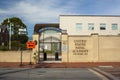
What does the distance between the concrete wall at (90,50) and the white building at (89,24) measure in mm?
31359

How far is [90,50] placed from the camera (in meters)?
39.4

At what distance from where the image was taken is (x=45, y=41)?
42.8 m

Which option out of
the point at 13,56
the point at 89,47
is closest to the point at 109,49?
the point at 89,47

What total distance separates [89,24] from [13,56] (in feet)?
114

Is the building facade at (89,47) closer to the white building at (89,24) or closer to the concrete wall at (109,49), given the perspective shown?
the concrete wall at (109,49)

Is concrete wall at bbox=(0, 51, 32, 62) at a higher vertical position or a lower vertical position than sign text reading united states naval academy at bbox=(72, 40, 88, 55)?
lower

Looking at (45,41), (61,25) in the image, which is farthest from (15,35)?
(45,41)

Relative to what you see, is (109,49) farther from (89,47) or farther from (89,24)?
(89,24)

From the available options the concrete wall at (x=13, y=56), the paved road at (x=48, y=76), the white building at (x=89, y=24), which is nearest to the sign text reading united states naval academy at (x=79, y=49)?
the concrete wall at (x=13, y=56)

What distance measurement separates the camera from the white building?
233 feet

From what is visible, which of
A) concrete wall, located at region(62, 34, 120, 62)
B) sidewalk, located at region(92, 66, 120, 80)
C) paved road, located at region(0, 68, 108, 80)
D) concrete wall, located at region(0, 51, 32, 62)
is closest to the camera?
paved road, located at region(0, 68, 108, 80)

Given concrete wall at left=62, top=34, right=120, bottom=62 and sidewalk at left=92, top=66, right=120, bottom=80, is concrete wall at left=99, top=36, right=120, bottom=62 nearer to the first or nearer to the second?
concrete wall at left=62, top=34, right=120, bottom=62

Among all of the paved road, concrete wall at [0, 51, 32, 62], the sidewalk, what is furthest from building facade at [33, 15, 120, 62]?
the paved road

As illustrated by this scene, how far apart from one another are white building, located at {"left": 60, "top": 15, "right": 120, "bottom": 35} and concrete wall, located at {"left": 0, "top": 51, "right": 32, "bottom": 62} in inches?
1250
